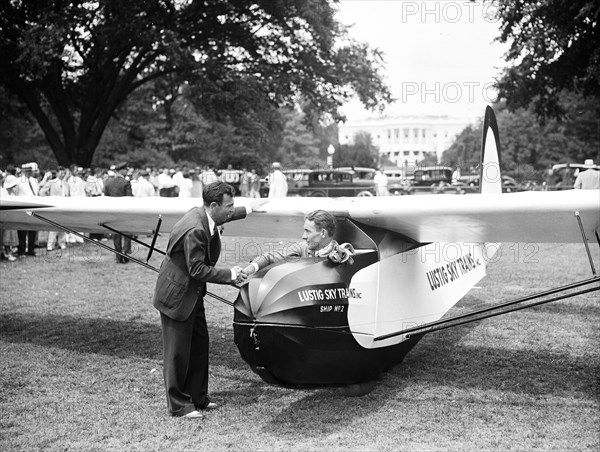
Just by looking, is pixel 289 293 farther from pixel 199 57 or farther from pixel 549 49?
pixel 199 57

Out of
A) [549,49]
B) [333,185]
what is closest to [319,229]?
[549,49]

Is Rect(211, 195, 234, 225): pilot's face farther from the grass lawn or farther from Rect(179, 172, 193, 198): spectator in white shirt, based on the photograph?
Rect(179, 172, 193, 198): spectator in white shirt

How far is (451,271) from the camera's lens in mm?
8172

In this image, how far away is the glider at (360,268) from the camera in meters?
5.39

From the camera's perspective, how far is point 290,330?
211 inches

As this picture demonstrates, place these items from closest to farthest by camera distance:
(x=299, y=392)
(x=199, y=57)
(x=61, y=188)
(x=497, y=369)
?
(x=299, y=392)
(x=497, y=369)
(x=61, y=188)
(x=199, y=57)

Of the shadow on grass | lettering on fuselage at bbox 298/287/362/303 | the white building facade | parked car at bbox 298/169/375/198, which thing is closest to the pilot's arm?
lettering on fuselage at bbox 298/287/362/303

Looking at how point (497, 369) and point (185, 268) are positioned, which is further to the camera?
point (497, 369)

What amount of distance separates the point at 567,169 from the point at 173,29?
27392 mm

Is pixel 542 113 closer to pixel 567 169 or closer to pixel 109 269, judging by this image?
pixel 567 169

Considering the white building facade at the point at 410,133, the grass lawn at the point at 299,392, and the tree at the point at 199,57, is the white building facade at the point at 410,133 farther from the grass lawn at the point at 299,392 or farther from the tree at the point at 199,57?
the grass lawn at the point at 299,392

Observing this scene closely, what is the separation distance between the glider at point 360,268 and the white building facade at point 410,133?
5327 inches

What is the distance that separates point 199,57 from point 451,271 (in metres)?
23.5

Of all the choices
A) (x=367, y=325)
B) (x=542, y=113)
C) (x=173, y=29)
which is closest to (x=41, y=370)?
(x=367, y=325)
